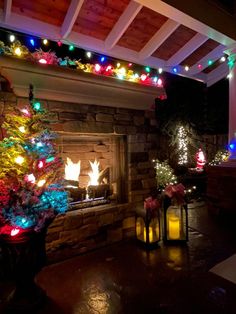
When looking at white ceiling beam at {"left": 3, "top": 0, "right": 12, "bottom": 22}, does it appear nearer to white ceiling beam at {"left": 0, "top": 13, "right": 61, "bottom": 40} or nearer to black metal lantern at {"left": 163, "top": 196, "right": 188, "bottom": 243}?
white ceiling beam at {"left": 0, "top": 13, "right": 61, "bottom": 40}

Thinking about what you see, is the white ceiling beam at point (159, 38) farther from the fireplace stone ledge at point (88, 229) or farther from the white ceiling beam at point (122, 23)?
the fireplace stone ledge at point (88, 229)

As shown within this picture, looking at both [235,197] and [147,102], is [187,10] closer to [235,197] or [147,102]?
[147,102]

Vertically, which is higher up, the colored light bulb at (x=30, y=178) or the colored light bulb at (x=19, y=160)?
the colored light bulb at (x=19, y=160)

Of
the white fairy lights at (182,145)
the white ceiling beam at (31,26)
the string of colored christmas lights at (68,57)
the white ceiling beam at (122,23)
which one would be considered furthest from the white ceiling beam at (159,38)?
the white fairy lights at (182,145)

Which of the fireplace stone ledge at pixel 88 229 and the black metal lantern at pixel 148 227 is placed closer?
the fireplace stone ledge at pixel 88 229

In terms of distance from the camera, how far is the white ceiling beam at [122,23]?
10.6 feet

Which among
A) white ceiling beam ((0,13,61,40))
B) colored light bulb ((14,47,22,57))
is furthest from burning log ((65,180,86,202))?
white ceiling beam ((0,13,61,40))

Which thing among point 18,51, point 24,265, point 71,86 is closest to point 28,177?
point 24,265

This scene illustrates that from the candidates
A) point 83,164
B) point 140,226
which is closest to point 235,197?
point 140,226

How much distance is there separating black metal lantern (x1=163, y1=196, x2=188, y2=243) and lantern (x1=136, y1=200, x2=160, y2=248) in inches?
4.8

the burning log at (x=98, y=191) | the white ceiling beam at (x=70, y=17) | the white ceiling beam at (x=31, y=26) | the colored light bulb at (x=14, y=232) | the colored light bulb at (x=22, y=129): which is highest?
the white ceiling beam at (x=70, y=17)

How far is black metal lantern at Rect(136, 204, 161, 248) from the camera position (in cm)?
293

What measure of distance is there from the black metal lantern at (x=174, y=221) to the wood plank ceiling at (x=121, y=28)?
91.9 inches

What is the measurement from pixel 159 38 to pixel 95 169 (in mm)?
2279
